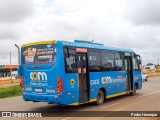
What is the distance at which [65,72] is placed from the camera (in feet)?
40.6

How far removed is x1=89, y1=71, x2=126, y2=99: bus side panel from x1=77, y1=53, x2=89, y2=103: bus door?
15.5 inches

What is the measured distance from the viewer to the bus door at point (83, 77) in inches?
529

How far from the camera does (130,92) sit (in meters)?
19.5

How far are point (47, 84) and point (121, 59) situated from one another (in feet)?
23.0

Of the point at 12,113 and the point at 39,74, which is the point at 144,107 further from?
the point at 12,113

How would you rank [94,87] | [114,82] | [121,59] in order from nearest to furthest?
1. [94,87]
2. [114,82]
3. [121,59]

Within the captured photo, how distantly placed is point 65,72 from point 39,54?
1.47 m

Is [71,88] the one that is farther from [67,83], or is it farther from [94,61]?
[94,61]

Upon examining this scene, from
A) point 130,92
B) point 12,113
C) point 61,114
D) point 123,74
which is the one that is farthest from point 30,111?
point 130,92

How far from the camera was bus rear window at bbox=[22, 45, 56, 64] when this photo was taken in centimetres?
1244

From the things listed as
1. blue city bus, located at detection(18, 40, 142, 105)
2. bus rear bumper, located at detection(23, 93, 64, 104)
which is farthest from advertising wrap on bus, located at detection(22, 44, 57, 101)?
bus rear bumper, located at detection(23, 93, 64, 104)

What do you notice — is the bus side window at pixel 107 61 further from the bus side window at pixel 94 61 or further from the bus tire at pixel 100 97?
the bus tire at pixel 100 97

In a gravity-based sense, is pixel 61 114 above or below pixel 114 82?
below

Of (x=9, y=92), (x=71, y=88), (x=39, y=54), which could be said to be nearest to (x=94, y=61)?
(x=71, y=88)
